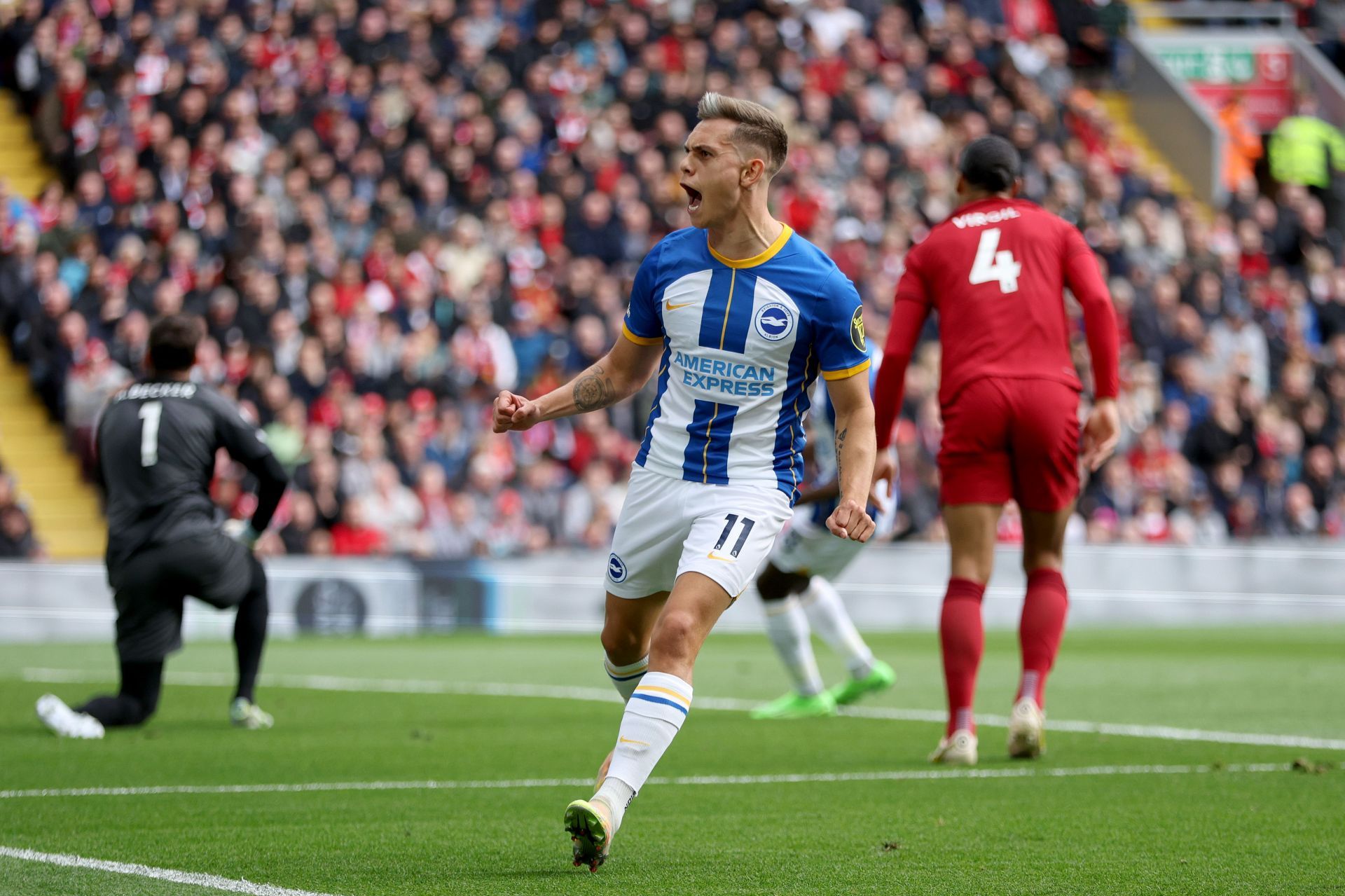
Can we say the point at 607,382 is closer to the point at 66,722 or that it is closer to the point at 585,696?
the point at 66,722

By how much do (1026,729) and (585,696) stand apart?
421 cm

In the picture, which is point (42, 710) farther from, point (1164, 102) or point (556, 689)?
point (1164, 102)

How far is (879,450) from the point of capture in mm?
7570

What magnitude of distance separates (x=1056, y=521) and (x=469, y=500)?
445 inches

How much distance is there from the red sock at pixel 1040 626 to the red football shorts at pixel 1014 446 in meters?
0.33

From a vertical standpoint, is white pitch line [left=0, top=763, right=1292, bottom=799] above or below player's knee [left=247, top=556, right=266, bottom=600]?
above

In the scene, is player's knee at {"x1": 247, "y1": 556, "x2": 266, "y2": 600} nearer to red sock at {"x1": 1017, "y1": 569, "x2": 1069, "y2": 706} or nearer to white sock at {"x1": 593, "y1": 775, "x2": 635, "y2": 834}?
red sock at {"x1": 1017, "y1": 569, "x2": 1069, "y2": 706}

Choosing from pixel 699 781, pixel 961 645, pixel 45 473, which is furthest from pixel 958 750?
pixel 45 473

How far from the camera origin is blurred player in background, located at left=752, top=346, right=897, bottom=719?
9781 millimetres

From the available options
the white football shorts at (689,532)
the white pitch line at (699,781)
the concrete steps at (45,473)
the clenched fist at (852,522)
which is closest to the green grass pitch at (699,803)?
the white pitch line at (699,781)

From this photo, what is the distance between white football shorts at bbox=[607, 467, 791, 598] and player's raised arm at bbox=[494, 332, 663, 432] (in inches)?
11.2

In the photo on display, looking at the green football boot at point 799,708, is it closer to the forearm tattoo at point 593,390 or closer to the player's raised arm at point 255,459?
the player's raised arm at point 255,459

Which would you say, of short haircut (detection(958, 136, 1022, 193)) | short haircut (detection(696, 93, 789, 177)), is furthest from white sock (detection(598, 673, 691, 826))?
short haircut (detection(958, 136, 1022, 193))

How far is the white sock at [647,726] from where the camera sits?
5.04 m
